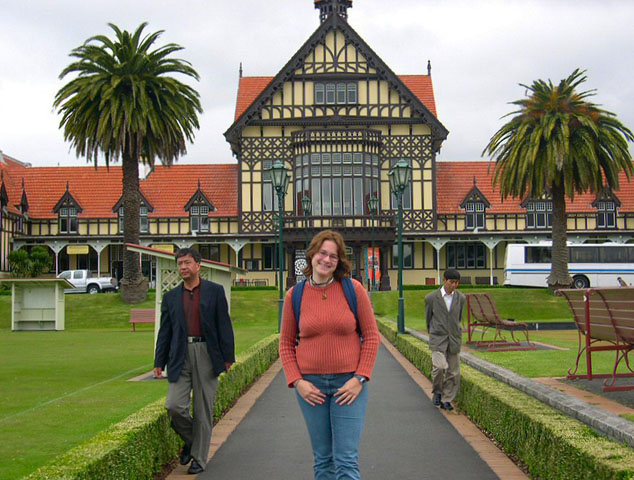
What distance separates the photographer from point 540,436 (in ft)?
20.3

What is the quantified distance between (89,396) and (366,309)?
692 centimetres

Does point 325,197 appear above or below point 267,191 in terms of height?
below

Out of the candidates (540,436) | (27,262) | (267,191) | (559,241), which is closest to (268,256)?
(267,191)

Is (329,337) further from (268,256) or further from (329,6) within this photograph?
(329,6)

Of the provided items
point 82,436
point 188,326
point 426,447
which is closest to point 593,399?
point 426,447

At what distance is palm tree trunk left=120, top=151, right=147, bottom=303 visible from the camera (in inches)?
1414

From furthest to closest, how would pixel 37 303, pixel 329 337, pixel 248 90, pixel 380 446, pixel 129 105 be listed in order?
1. pixel 248 90
2. pixel 129 105
3. pixel 37 303
4. pixel 380 446
5. pixel 329 337

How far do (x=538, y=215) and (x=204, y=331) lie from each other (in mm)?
46614

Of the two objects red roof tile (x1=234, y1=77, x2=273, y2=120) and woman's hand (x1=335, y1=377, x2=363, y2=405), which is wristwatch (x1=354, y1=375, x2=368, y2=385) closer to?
woman's hand (x1=335, y1=377, x2=363, y2=405)

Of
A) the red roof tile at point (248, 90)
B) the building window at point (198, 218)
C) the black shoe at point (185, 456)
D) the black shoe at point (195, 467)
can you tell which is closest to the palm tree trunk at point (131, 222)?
the building window at point (198, 218)

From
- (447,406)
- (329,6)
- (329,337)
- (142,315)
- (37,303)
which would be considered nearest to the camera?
(329,337)

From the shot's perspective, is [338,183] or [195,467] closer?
[195,467]

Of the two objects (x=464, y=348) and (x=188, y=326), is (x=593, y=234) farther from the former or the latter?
(x=188, y=326)

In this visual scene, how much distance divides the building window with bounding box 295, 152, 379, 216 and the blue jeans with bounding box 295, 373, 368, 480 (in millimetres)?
41280
